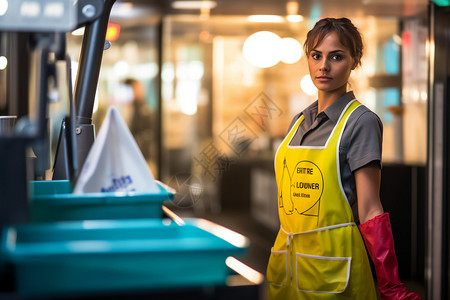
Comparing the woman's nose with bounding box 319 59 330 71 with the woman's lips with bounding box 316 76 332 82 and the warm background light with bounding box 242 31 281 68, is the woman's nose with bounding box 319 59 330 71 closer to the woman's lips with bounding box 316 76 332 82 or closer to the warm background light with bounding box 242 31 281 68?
the woman's lips with bounding box 316 76 332 82

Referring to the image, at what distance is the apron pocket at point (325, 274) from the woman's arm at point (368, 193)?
0.15 metres

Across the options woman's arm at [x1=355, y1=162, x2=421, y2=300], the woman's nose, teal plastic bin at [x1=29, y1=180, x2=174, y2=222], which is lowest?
woman's arm at [x1=355, y1=162, x2=421, y2=300]

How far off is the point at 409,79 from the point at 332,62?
2.89m

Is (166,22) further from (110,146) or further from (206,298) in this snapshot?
(206,298)

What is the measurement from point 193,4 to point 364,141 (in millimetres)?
3359

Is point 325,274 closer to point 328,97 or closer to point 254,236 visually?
point 328,97

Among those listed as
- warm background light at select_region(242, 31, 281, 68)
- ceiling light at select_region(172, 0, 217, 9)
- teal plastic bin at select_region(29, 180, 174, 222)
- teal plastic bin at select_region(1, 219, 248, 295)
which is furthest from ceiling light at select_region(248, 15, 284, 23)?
teal plastic bin at select_region(1, 219, 248, 295)

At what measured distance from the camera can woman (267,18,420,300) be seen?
1.85 m

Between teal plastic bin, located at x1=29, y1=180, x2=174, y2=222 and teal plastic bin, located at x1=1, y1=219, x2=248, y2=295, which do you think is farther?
teal plastic bin, located at x1=29, y1=180, x2=174, y2=222

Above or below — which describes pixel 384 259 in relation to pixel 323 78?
below

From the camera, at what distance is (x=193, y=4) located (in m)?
4.98

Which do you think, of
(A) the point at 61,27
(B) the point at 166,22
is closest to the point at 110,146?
(A) the point at 61,27

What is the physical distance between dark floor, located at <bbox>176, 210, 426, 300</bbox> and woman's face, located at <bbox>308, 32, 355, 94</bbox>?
2.07 meters

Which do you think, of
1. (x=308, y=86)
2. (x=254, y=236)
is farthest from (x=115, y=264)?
(x=308, y=86)
